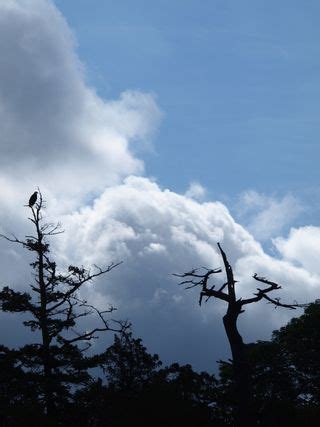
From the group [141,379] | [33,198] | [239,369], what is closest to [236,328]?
[239,369]

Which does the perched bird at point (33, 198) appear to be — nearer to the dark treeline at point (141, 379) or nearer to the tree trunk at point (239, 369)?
the dark treeline at point (141, 379)

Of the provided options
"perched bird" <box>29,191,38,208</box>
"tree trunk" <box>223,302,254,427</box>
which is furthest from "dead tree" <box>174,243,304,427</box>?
"perched bird" <box>29,191,38,208</box>

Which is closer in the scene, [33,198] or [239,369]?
[239,369]

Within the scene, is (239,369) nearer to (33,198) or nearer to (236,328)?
(236,328)

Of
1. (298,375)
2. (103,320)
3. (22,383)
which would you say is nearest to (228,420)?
(103,320)

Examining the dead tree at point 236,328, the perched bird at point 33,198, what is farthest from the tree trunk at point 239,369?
the perched bird at point 33,198

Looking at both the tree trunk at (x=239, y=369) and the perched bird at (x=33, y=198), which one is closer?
the tree trunk at (x=239, y=369)

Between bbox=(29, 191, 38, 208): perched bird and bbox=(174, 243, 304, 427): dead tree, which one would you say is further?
bbox=(29, 191, 38, 208): perched bird

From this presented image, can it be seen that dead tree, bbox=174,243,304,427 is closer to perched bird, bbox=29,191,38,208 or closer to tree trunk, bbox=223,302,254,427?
tree trunk, bbox=223,302,254,427

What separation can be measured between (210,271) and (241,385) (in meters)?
3.11

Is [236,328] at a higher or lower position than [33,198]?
lower

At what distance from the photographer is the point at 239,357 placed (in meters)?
13.9

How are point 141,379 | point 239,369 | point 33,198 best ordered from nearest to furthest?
point 239,369 → point 33,198 → point 141,379

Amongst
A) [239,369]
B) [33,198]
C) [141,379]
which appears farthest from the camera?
[141,379]
